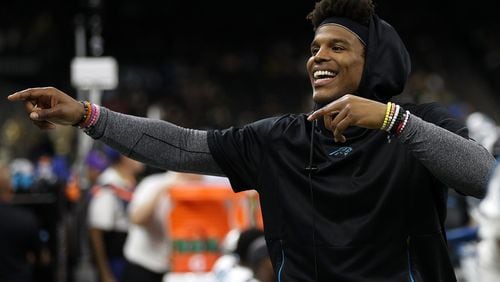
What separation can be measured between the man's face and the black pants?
511 centimetres

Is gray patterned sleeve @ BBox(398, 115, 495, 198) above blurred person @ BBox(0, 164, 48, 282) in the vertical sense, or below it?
above

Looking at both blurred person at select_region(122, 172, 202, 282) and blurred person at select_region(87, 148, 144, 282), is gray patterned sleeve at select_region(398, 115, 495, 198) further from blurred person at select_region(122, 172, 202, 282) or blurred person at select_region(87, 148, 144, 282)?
blurred person at select_region(87, 148, 144, 282)

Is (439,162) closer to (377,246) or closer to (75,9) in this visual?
(377,246)

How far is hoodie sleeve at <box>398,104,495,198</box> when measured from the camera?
331cm

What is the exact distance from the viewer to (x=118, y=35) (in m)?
27.3

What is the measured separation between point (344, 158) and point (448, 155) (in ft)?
1.34

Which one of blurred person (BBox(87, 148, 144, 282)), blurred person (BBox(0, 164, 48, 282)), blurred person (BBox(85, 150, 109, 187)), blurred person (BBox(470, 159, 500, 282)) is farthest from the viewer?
blurred person (BBox(85, 150, 109, 187))

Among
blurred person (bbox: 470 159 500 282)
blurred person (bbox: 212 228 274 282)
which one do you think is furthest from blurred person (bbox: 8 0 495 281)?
blurred person (bbox: 212 228 274 282)

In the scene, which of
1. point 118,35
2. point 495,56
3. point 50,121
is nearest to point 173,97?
point 118,35

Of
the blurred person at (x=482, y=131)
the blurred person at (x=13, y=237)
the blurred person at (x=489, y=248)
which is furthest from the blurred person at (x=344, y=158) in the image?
the blurred person at (x=13, y=237)

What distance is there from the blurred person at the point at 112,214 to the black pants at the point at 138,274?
0.98m

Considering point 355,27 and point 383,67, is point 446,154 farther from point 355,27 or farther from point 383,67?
point 355,27

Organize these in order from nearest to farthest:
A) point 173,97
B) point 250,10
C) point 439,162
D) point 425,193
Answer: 1. point 439,162
2. point 425,193
3. point 173,97
4. point 250,10

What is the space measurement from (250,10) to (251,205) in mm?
20143
